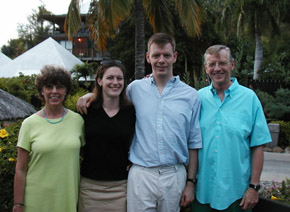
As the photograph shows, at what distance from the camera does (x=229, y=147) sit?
8.05 feet

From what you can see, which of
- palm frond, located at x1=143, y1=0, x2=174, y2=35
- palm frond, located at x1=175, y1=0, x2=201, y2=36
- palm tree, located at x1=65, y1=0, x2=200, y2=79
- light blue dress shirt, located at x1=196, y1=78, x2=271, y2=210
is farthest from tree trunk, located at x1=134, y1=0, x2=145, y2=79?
light blue dress shirt, located at x1=196, y1=78, x2=271, y2=210

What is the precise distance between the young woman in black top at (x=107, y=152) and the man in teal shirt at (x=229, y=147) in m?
0.68

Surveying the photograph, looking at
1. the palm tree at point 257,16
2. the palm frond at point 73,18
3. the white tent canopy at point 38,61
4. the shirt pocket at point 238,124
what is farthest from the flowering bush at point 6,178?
the white tent canopy at point 38,61

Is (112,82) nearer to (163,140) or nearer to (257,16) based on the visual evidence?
(163,140)

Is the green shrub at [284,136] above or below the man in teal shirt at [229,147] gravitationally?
below

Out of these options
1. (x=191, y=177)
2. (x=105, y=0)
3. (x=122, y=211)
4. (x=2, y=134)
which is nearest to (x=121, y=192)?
(x=122, y=211)

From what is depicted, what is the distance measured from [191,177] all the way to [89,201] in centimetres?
91

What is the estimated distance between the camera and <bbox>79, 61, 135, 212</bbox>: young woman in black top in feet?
8.29

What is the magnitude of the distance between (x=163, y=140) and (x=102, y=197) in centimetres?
72

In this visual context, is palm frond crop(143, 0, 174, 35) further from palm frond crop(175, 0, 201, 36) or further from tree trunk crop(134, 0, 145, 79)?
palm frond crop(175, 0, 201, 36)

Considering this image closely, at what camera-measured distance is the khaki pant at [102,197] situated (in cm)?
254

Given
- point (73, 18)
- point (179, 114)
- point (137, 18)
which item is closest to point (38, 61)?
point (73, 18)

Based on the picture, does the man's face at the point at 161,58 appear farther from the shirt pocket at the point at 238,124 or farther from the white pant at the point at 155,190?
the white pant at the point at 155,190

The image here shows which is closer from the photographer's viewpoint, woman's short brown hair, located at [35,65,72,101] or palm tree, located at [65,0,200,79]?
woman's short brown hair, located at [35,65,72,101]
